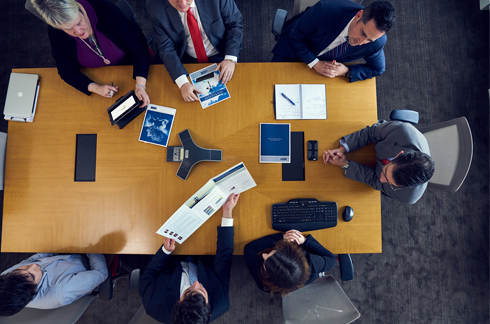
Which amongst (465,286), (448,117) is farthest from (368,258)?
(448,117)

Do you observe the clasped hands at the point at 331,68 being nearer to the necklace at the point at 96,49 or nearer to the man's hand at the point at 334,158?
the man's hand at the point at 334,158

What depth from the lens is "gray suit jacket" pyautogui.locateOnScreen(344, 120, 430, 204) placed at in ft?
4.61

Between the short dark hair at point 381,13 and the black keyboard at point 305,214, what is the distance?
98cm

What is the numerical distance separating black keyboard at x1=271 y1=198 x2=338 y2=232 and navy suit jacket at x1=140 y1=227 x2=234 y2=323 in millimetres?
302

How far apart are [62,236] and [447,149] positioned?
237cm

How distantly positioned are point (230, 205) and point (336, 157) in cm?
70

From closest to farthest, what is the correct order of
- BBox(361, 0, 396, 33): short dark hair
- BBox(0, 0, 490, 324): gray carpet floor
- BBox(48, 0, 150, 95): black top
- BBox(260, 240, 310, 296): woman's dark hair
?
BBox(361, 0, 396, 33): short dark hair, BBox(260, 240, 310, 296): woman's dark hair, BBox(48, 0, 150, 95): black top, BBox(0, 0, 490, 324): gray carpet floor

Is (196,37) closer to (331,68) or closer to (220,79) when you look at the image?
(220,79)

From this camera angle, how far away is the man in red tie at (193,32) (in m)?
1.52

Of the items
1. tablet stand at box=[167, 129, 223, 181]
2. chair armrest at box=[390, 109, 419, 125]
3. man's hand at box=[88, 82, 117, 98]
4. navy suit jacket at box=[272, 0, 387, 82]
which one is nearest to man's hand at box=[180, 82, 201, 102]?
tablet stand at box=[167, 129, 223, 181]

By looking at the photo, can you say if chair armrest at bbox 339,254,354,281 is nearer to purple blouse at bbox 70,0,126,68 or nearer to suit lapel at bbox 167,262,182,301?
suit lapel at bbox 167,262,182,301

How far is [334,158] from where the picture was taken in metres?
1.54

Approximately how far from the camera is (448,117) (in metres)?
2.40

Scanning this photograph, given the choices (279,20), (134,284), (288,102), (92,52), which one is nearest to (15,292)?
(134,284)
